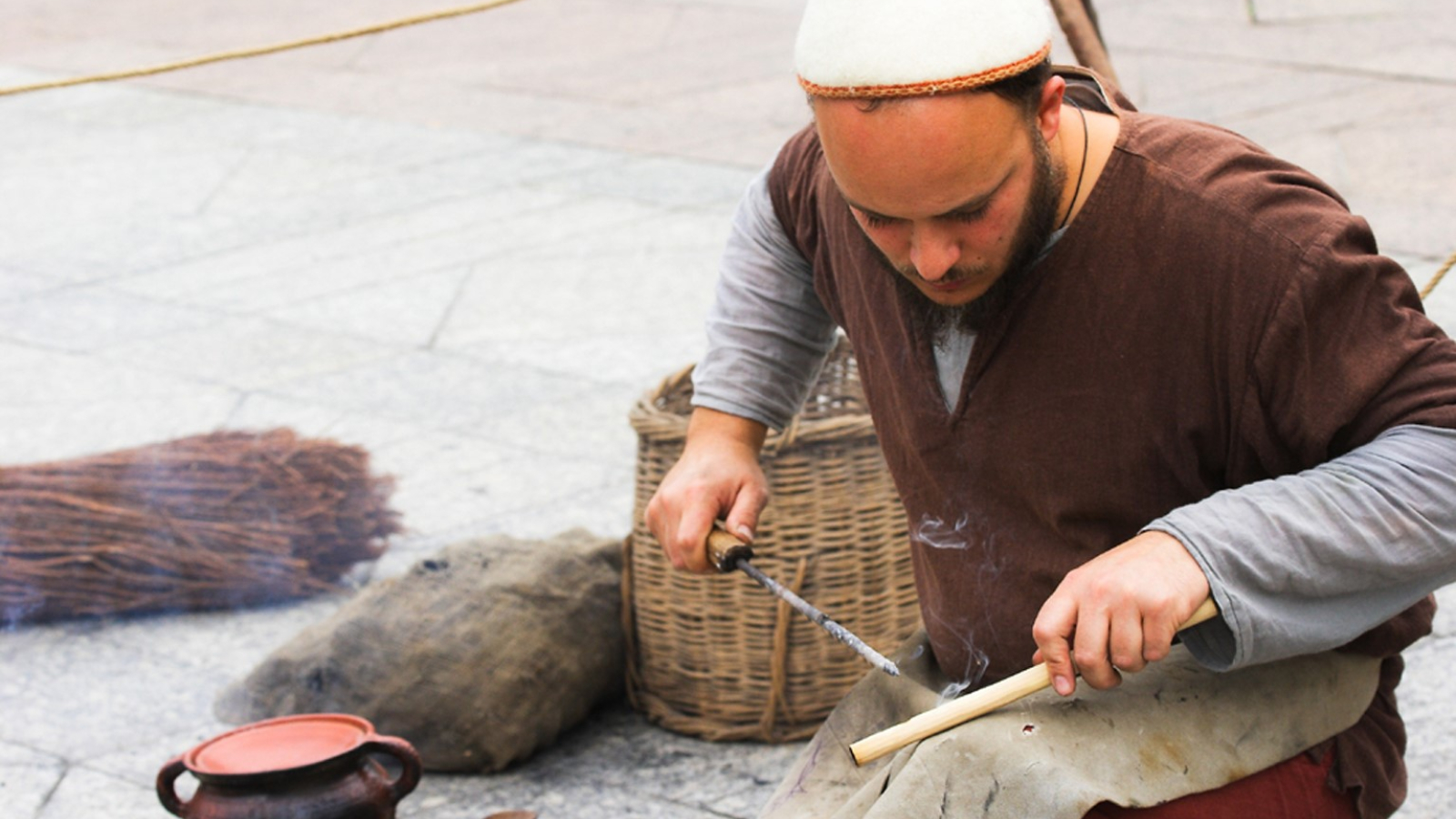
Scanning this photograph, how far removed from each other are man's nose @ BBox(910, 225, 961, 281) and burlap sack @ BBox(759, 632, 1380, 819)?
1.55 ft

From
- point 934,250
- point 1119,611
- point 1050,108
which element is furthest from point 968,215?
point 1119,611

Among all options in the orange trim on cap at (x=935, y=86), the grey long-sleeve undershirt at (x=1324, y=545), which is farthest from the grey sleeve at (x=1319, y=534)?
the orange trim on cap at (x=935, y=86)

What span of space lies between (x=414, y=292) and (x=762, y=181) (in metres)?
3.53

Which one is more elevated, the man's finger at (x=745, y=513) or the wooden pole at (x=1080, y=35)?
the wooden pole at (x=1080, y=35)

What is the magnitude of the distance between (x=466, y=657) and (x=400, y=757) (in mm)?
551

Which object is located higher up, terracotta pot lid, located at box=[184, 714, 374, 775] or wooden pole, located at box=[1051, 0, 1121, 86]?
wooden pole, located at box=[1051, 0, 1121, 86]

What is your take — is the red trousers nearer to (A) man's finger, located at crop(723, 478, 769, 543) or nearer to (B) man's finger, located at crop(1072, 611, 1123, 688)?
(B) man's finger, located at crop(1072, 611, 1123, 688)

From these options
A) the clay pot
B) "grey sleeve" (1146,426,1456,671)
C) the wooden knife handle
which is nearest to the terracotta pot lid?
the clay pot

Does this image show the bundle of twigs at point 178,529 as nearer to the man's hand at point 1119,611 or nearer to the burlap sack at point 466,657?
the burlap sack at point 466,657

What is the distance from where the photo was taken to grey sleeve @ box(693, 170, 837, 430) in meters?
2.35

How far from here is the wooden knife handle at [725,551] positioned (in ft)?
7.02

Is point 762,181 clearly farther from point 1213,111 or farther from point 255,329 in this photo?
point 1213,111

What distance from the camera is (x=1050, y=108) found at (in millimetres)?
1721

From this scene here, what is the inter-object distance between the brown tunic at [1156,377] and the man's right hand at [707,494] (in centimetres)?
26
